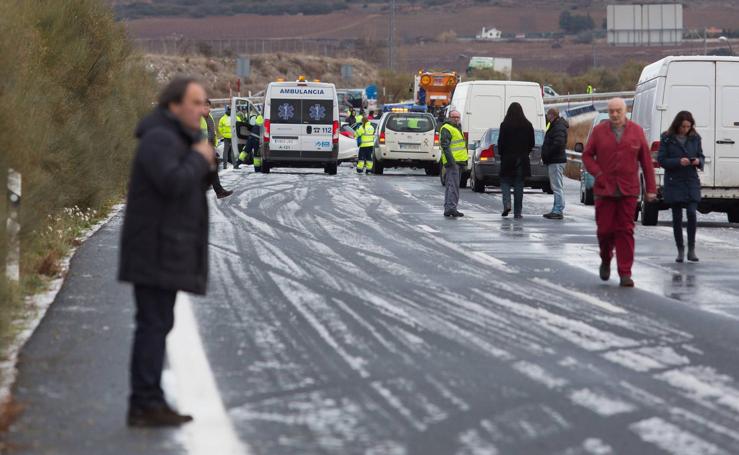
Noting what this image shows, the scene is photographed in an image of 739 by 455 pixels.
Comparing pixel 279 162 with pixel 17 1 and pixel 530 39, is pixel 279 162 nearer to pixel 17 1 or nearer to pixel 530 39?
pixel 17 1

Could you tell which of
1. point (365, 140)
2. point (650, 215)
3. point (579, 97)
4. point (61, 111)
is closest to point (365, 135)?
point (365, 140)

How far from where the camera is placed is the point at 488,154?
33281mm

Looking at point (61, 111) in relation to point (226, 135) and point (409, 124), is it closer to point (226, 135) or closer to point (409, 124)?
point (409, 124)

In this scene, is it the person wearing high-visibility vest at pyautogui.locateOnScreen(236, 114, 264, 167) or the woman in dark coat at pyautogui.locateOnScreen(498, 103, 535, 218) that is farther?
the person wearing high-visibility vest at pyautogui.locateOnScreen(236, 114, 264, 167)

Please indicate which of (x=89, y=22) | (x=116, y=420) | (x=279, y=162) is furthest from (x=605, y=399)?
(x=279, y=162)

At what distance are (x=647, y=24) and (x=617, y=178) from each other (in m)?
87.3

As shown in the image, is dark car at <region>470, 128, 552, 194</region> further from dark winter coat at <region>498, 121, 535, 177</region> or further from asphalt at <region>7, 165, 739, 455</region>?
asphalt at <region>7, 165, 739, 455</region>

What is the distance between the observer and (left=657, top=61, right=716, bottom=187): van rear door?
900 inches

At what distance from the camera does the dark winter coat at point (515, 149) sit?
24531mm

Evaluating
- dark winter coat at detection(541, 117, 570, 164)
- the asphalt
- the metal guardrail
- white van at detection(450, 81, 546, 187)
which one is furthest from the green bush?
the metal guardrail

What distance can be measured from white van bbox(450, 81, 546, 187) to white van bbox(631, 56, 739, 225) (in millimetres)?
12494

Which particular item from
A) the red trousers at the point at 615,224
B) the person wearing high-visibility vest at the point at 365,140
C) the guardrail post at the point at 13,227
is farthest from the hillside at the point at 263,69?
the guardrail post at the point at 13,227

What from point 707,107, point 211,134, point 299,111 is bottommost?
point 211,134

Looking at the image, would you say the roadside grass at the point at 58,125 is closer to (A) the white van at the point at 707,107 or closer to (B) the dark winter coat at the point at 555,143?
(B) the dark winter coat at the point at 555,143
